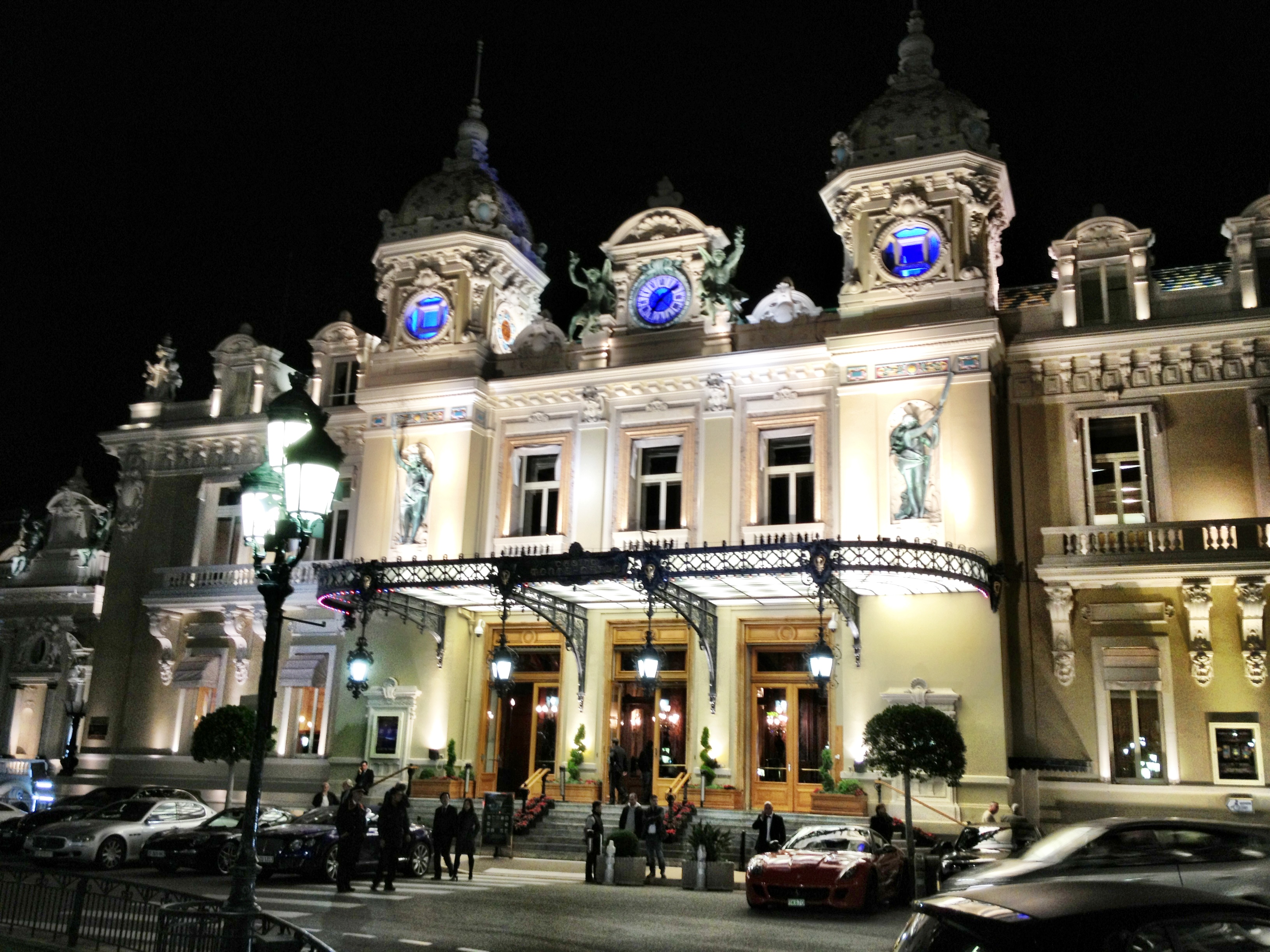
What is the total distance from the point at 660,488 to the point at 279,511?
17471 millimetres

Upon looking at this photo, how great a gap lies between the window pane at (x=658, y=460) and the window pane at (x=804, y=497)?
10.3 ft

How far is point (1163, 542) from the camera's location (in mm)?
23125

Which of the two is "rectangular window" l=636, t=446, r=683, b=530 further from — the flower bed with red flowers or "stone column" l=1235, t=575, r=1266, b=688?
"stone column" l=1235, t=575, r=1266, b=688

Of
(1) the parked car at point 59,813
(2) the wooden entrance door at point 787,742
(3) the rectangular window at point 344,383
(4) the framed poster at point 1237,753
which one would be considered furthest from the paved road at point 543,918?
(3) the rectangular window at point 344,383

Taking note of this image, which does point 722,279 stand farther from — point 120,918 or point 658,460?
point 120,918

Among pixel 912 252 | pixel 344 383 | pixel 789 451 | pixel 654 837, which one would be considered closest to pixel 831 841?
pixel 654 837

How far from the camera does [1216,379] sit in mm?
23969

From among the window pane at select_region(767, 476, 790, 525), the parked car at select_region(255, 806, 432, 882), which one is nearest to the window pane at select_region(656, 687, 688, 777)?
the window pane at select_region(767, 476, 790, 525)

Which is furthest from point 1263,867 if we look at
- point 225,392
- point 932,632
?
point 225,392

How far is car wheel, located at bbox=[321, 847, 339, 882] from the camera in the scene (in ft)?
62.5

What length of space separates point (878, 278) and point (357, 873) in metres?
16.3

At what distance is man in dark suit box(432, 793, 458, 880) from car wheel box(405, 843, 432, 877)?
0.22 meters

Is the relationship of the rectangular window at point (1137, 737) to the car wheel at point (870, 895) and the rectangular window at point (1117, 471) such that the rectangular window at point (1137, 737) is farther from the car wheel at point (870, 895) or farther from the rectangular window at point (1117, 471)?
the car wheel at point (870, 895)

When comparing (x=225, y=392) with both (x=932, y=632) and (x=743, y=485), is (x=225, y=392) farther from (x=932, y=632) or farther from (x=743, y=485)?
(x=932, y=632)
